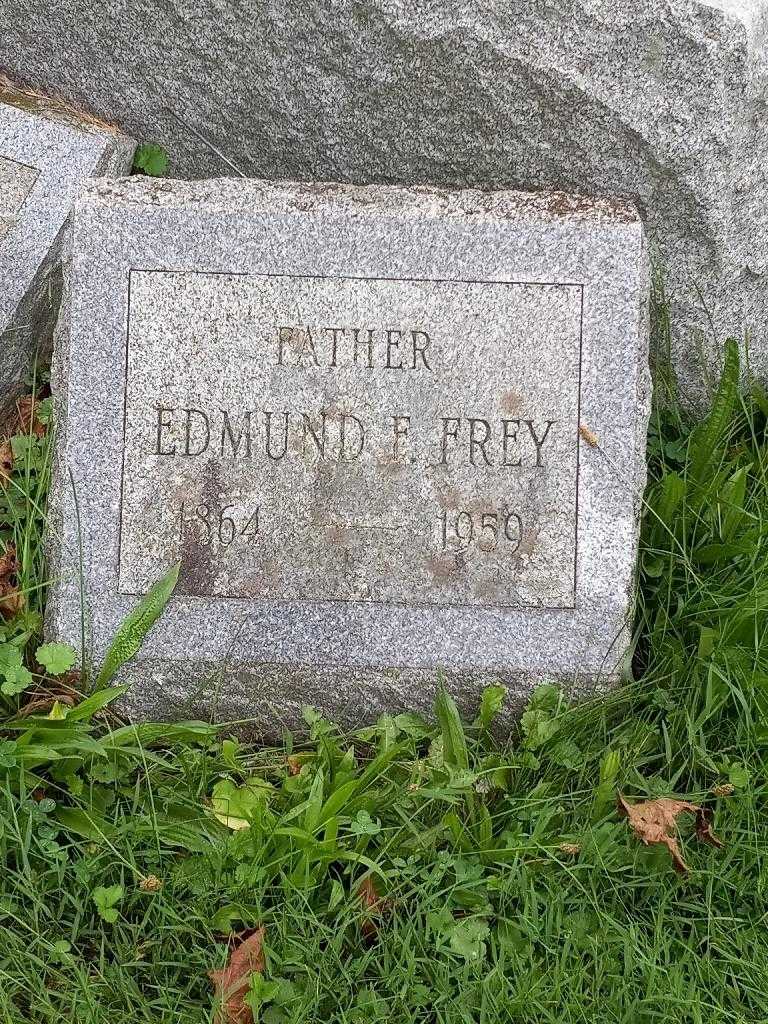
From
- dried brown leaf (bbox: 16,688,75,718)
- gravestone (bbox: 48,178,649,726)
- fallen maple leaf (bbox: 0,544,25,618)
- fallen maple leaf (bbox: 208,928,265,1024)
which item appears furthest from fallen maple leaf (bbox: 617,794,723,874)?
fallen maple leaf (bbox: 0,544,25,618)

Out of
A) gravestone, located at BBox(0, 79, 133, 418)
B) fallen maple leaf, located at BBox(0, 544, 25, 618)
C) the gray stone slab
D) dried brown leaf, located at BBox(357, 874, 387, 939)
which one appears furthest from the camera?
gravestone, located at BBox(0, 79, 133, 418)

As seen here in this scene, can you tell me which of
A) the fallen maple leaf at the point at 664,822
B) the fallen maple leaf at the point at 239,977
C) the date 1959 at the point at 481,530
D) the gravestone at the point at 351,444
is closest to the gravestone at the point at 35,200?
the gravestone at the point at 351,444

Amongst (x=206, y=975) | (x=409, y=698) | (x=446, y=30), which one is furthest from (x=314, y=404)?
(x=206, y=975)

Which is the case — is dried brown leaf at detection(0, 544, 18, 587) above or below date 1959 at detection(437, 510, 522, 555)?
below

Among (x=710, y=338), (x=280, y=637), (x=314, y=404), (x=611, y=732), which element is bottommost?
(x=611, y=732)

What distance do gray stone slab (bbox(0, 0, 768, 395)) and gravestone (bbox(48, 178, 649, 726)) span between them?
0.68 feet

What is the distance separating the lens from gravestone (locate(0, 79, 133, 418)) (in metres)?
2.52

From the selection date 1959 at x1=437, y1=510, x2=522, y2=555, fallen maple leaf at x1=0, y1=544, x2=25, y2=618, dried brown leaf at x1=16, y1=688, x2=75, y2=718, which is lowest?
dried brown leaf at x1=16, y1=688, x2=75, y2=718

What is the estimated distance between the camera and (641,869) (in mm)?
2025

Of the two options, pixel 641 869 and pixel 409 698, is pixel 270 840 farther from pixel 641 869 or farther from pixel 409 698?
pixel 641 869

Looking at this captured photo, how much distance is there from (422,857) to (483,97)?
5.81 ft

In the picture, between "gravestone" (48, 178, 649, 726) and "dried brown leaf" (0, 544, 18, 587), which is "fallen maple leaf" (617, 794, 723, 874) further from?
"dried brown leaf" (0, 544, 18, 587)

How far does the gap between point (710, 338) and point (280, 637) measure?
1390 mm

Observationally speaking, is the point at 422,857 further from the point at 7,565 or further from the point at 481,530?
the point at 7,565
